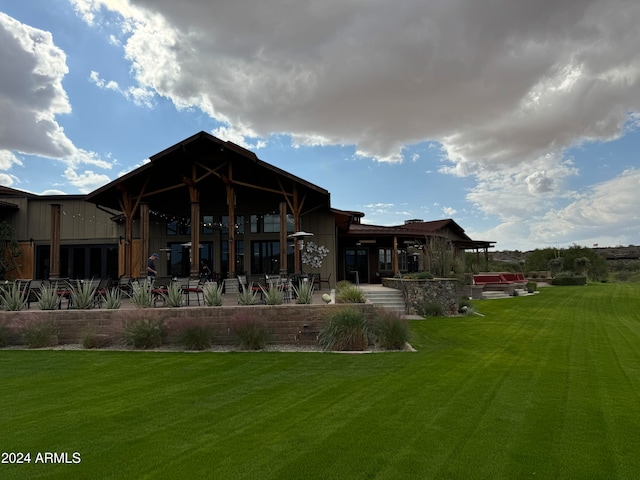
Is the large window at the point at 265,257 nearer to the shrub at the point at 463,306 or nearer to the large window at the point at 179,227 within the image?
the large window at the point at 179,227

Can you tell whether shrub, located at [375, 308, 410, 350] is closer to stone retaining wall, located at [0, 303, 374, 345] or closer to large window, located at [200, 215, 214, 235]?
stone retaining wall, located at [0, 303, 374, 345]

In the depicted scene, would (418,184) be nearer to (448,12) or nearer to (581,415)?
(448,12)

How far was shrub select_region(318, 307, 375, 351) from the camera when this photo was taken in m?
7.57

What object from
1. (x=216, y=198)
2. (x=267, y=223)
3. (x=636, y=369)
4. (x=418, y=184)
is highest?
(x=418, y=184)

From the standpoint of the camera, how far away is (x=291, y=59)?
14.3 metres

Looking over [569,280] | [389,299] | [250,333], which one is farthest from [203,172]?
[569,280]

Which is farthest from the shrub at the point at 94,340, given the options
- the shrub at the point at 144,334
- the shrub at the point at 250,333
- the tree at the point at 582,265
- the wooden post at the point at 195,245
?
the tree at the point at 582,265

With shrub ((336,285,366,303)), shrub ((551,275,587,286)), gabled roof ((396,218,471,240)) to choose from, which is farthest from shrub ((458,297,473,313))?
shrub ((551,275,587,286))

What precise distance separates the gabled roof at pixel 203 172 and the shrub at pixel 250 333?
20.0 ft

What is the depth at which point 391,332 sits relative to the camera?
775cm

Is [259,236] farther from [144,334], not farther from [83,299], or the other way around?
[144,334]

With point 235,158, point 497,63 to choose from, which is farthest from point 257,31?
point 497,63

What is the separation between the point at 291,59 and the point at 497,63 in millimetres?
7010

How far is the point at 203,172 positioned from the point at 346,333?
922 cm
